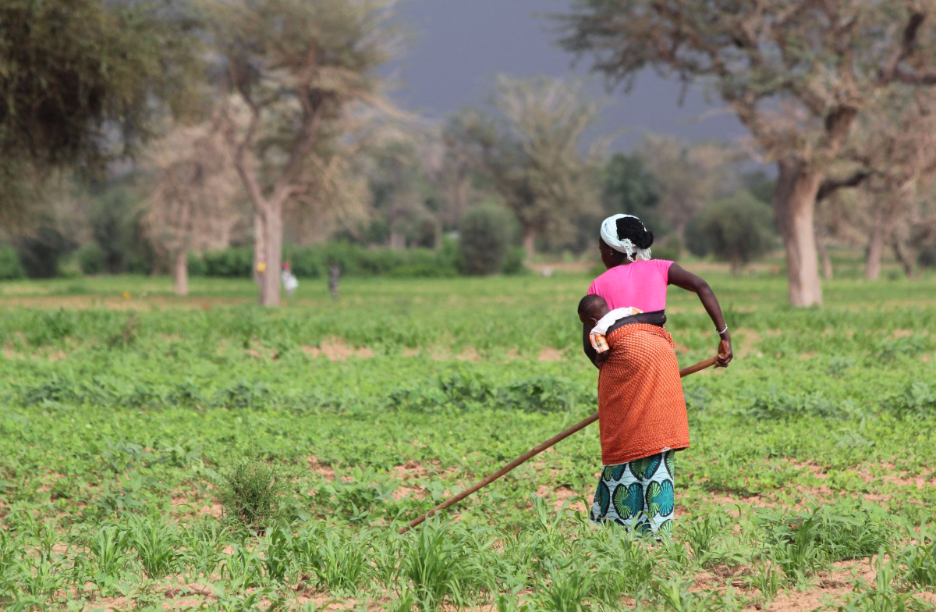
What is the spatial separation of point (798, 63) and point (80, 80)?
16.1 meters

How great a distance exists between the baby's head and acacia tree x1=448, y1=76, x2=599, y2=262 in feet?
179

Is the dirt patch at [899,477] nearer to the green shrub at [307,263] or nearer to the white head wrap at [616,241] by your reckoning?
the white head wrap at [616,241]

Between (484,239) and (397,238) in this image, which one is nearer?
(484,239)

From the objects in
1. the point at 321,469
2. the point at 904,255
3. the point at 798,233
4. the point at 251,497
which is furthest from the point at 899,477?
the point at 904,255

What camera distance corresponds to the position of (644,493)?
4645mm

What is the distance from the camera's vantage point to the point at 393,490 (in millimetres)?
5879

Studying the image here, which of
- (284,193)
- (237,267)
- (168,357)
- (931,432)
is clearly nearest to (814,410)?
(931,432)

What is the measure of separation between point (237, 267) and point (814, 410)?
157 ft

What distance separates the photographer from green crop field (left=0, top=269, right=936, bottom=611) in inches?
159

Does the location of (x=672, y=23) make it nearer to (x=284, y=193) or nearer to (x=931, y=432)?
(x=284, y=193)

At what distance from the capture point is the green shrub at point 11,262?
48844mm

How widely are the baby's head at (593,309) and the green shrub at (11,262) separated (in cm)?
5150

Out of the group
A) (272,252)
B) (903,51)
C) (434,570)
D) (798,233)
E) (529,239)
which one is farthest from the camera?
(529,239)

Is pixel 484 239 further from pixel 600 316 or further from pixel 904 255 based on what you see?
pixel 600 316
